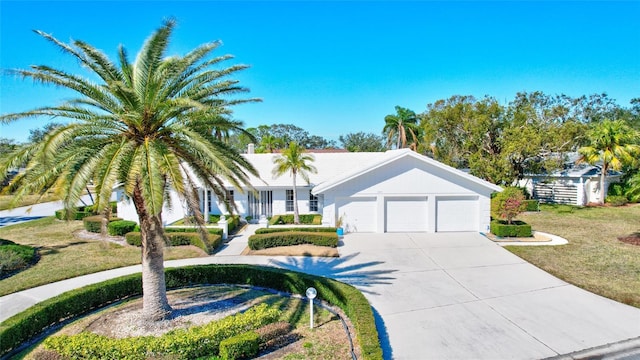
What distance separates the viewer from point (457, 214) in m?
19.6

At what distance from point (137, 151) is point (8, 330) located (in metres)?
5.04

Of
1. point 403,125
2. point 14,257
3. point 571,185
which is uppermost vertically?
point 403,125

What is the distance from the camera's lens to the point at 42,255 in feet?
51.6

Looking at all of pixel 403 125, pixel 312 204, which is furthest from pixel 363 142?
pixel 312 204

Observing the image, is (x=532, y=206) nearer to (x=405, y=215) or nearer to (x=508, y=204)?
(x=508, y=204)

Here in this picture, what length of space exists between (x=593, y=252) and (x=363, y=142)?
240 feet

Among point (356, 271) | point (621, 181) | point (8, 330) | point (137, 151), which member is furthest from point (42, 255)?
point (621, 181)

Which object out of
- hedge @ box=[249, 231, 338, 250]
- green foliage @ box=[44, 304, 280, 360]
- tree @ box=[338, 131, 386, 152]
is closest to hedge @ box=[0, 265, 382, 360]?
green foliage @ box=[44, 304, 280, 360]

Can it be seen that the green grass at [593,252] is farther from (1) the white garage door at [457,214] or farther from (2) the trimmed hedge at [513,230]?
(1) the white garage door at [457,214]

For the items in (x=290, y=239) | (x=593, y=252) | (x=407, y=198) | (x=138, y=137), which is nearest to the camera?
(x=138, y=137)

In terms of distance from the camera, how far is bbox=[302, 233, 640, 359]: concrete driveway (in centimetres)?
804

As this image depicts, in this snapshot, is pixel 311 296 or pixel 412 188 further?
pixel 412 188

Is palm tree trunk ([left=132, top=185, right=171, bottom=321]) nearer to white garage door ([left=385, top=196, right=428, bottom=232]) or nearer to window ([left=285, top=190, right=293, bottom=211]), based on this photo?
white garage door ([left=385, top=196, right=428, bottom=232])

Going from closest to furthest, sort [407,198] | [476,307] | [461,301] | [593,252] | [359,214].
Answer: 1. [476,307]
2. [461,301]
3. [593,252]
4. [407,198]
5. [359,214]
